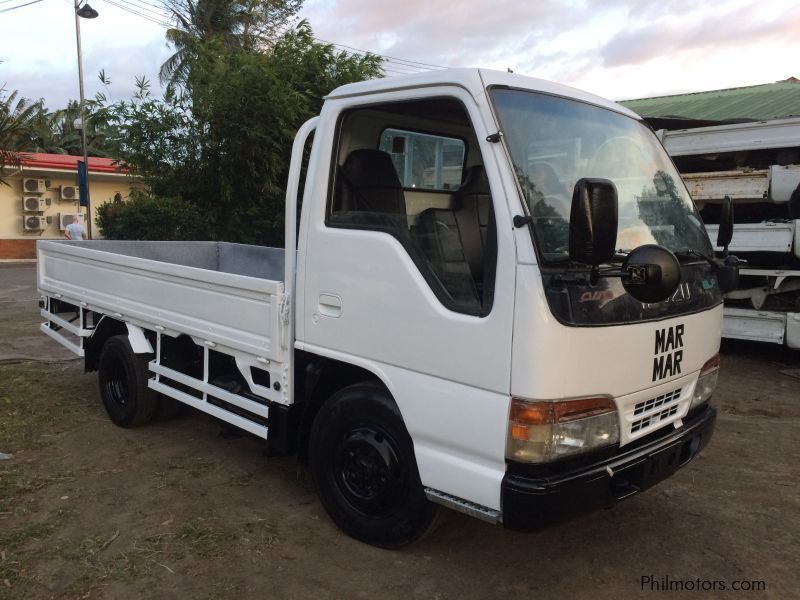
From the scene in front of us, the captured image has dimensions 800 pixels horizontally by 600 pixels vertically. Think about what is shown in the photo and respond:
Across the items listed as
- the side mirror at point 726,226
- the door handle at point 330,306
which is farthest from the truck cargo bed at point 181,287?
the side mirror at point 726,226

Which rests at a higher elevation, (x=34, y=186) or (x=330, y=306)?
(x=34, y=186)

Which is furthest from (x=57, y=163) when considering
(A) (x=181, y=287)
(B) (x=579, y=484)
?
(B) (x=579, y=484)

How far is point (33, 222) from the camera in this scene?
21.5m

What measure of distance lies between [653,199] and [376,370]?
5.21 feet

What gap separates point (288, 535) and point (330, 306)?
1.26 metres

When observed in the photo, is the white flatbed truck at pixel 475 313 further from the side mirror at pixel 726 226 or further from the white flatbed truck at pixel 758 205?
the white flatbed truck at pixel 758 205

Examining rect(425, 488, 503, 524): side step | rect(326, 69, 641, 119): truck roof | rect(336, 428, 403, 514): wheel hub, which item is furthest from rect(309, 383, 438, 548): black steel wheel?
rect(326, 69, 641, 119): truck roof

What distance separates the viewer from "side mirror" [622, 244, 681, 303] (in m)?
2.43

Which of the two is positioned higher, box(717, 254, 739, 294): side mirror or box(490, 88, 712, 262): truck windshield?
box(490, 88, 712, 262): truck windshield

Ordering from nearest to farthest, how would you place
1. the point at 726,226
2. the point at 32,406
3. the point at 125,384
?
the point at 726,226, the point at 125,384, the point at 32,406

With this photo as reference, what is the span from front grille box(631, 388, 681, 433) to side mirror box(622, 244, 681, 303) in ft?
2.01

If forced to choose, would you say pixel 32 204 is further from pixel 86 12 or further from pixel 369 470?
pixel 369 470

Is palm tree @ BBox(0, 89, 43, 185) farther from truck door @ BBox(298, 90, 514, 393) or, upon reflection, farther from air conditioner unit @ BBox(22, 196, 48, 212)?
truck door @ BBox(298, 90, 514, 393)

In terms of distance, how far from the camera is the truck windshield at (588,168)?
267 centimetres
